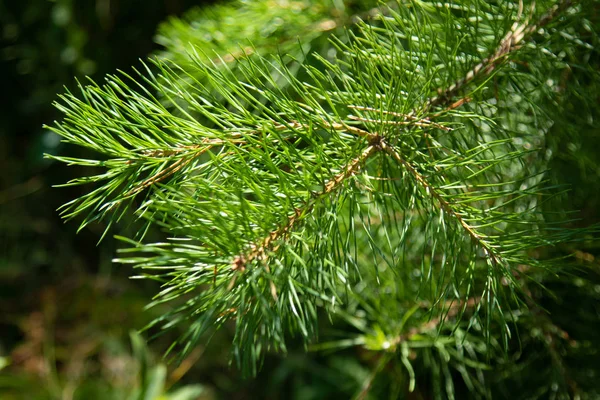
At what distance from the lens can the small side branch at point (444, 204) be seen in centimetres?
31

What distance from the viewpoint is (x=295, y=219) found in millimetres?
288

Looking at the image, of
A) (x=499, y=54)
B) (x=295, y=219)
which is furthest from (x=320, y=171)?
(x=499, y=54)

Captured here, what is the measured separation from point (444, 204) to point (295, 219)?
93 millimetres

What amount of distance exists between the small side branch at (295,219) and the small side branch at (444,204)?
0.01 m

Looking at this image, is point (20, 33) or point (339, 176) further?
point (20, 33)

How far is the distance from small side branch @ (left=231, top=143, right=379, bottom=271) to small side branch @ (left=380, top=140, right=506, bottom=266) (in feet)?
0.03

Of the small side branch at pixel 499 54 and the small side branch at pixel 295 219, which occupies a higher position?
the small side branch at pixel 499 54

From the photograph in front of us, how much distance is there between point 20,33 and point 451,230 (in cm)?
105

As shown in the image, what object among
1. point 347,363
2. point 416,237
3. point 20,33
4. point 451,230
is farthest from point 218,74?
point 20,33

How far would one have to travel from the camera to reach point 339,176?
1.00 feet

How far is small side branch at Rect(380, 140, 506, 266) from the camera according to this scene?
1.01ft

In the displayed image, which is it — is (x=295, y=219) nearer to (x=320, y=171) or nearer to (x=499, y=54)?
(x=320, y=171)

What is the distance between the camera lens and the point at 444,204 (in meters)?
0.31

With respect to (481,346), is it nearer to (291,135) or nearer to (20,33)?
(291,135)
